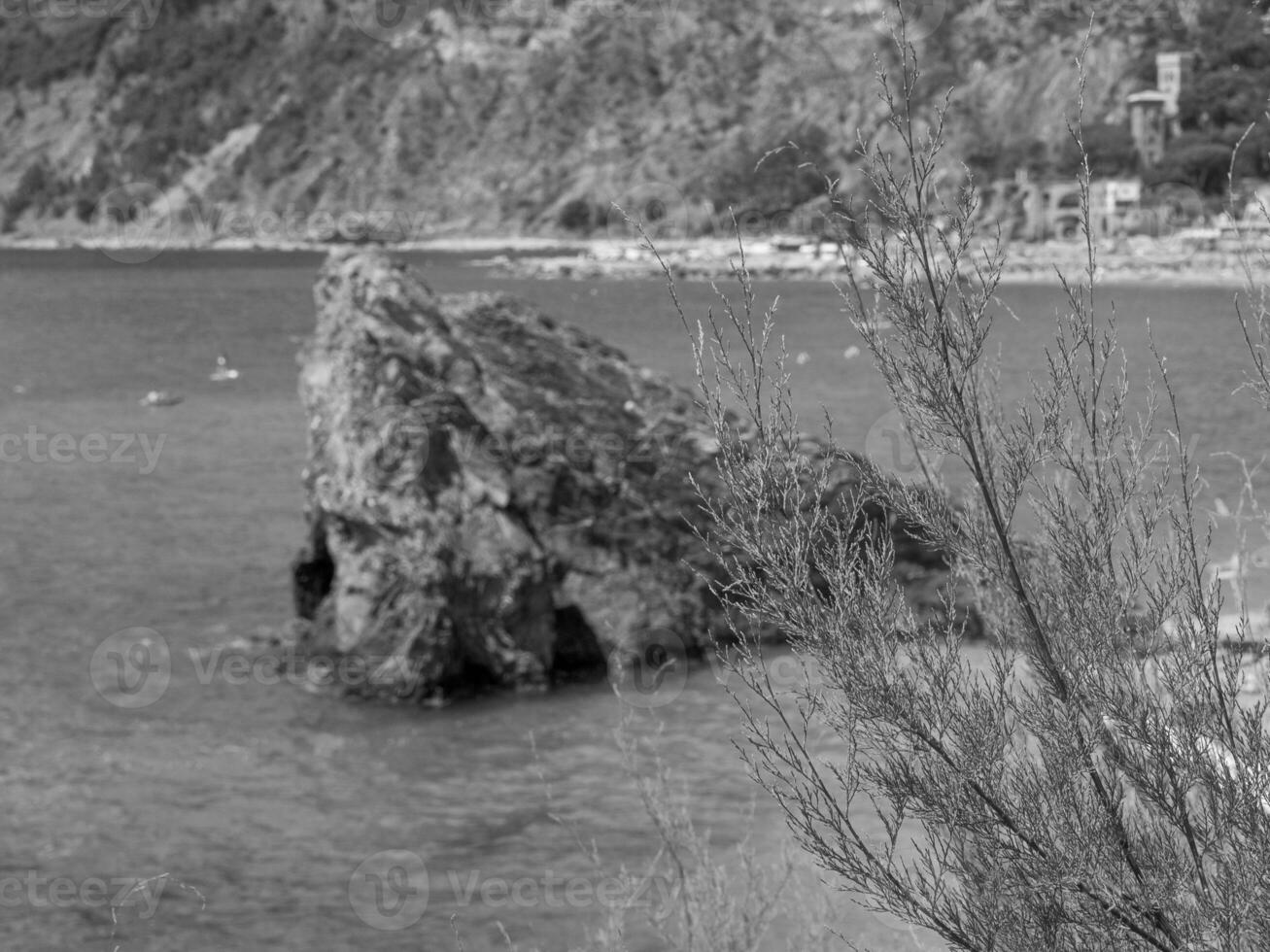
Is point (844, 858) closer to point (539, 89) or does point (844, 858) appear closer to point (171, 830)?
point (171, 830)

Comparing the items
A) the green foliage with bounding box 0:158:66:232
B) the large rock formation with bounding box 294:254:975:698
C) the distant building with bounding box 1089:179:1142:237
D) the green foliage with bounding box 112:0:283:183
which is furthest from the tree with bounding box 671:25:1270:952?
the green foliage with bounding box 0:158:66:232

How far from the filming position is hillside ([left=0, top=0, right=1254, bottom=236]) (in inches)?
5162

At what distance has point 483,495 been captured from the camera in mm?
12344

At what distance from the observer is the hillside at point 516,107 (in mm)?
131125

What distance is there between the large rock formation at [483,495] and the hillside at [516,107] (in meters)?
104

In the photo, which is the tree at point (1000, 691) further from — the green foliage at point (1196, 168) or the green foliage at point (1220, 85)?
the green foliage at point (1220, 85)

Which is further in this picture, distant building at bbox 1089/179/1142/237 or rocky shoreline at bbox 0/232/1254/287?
distant building at bbox 1089/179/1142/237

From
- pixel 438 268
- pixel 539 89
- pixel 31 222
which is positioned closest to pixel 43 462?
pixel 438 268

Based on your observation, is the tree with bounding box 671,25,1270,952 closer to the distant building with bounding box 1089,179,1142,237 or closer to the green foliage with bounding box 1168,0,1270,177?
the distant building with bounding box 1089,179,1142,237

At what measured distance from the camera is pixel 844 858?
350 centimetres

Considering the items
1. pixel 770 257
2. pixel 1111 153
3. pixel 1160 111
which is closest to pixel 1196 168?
pixel 1111 153

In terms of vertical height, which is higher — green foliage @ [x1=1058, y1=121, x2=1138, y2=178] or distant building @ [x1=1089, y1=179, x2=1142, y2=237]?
green foliage @ [x1=1058, y1=121, x2=1138, y2=178]

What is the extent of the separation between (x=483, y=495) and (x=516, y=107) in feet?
485

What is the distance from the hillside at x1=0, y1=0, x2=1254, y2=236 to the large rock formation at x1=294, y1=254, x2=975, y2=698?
104 meters
